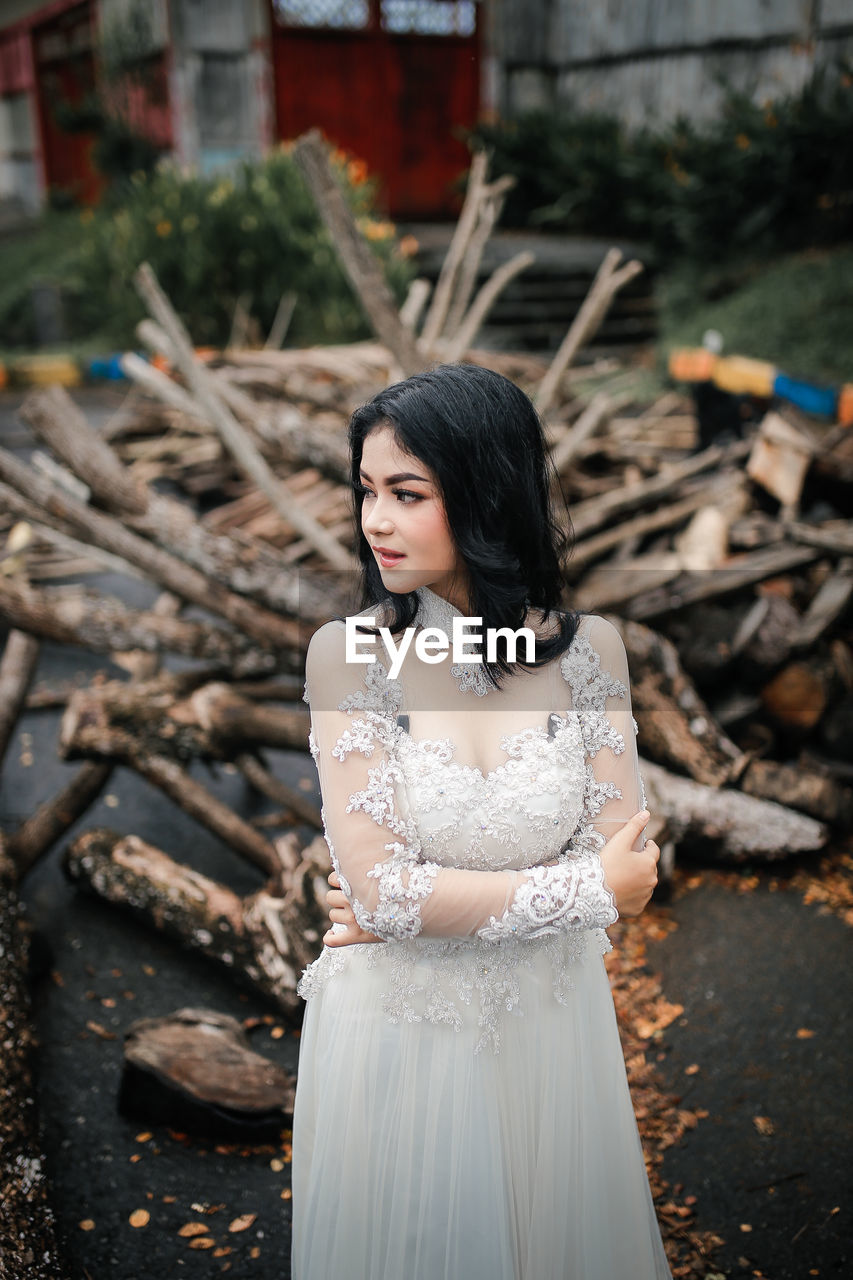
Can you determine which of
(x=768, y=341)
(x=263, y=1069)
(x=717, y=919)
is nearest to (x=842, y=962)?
(x=717, y=919)

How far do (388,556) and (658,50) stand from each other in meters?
15.4

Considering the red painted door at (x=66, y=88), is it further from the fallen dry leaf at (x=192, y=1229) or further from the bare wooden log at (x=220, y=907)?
the fallen dry leaf at (x=192, y=1229)

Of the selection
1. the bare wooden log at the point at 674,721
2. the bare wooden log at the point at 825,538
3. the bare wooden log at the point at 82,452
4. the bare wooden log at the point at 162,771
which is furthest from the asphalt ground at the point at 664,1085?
the bare wooden log at the point at 825,538

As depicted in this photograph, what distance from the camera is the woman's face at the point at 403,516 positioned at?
80.1 inches

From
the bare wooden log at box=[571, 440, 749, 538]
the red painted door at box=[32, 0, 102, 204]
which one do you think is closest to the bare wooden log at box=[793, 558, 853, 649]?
the bare wooden log at box=[571, 440, 749, 538]

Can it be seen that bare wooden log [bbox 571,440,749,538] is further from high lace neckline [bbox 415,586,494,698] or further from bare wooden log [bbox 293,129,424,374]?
high lace neckline [bbox 415,586,494,698]

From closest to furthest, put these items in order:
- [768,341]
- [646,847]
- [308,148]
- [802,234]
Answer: [646,847] < [308,148] < [768,341] < [802,234]

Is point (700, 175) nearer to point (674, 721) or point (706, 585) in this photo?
point (706, 585)

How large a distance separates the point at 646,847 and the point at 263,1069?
1989mm

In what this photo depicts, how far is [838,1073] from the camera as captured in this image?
12.1 feet

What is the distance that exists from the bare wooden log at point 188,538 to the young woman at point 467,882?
2.59 m

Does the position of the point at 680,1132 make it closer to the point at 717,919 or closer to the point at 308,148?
the point at 717,919

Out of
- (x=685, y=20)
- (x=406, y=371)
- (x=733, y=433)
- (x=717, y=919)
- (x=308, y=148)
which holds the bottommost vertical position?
(x=717, y=919)

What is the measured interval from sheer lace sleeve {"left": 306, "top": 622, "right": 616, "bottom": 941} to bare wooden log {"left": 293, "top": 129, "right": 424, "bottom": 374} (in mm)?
3589
